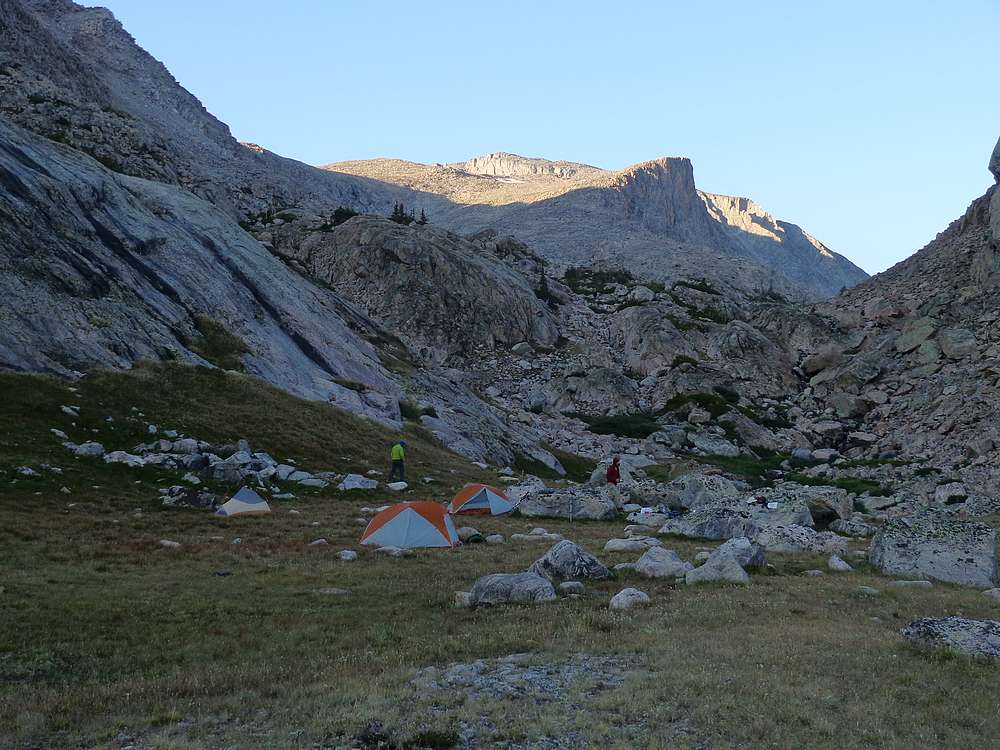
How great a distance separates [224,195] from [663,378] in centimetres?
6001

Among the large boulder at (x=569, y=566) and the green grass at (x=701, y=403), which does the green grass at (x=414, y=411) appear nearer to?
the green grass at (x=701, y=403)

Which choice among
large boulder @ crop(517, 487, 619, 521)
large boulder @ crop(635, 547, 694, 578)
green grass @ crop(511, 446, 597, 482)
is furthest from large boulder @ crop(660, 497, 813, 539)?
green grass @ crop(511, 446, 597, 482)

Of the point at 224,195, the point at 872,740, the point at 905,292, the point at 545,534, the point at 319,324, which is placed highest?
the point at 224,195

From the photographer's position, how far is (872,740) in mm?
8836

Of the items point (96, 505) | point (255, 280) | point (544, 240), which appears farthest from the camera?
point (544, 240)

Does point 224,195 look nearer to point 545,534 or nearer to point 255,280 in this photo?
point 255,280

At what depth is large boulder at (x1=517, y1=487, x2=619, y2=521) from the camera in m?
30.9

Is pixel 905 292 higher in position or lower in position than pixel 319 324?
higher

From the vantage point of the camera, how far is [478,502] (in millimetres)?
30781

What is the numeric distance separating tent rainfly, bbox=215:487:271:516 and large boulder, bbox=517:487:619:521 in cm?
1117

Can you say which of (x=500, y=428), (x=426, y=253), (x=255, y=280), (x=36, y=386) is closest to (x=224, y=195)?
(x=426, y=253)

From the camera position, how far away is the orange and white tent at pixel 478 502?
30.6 metres

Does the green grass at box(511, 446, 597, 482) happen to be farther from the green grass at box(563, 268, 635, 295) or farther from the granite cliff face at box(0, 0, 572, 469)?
the green grass at box(563, 268, 635, 295)

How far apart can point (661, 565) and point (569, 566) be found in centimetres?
255
